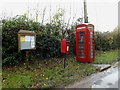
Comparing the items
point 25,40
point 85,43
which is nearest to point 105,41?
point 85,43

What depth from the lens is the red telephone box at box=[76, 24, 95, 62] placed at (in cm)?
636

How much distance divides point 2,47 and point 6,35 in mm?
633

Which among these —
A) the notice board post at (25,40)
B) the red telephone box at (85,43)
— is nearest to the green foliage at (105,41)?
the red telephone box at (85,43)

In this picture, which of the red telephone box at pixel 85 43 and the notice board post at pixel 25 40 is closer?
the notice board post at pixel 25 40

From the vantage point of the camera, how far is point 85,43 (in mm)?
6387

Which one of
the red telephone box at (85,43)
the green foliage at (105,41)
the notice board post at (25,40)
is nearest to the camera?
the notice board post at (25,40)

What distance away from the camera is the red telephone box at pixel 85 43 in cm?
636

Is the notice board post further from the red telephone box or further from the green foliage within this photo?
the green foliage

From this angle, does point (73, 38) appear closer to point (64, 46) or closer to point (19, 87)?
point (64, 46)

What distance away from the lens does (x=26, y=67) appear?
575 centimetres

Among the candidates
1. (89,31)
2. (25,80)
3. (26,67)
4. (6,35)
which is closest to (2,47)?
(6,35)

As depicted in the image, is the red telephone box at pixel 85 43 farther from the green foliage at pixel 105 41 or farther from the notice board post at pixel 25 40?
the green foliage at pixel 105 41

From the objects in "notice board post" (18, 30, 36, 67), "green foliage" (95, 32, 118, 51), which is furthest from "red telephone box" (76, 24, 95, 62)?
"green foliage" (95, 32, 118, 51)

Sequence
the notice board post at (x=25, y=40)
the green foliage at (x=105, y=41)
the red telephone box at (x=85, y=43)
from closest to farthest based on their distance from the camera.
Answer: the notice board post at (x=25, y=40)
the red telephone box at (x=85, y=43)
the green foliage at (x=105, y=41)
